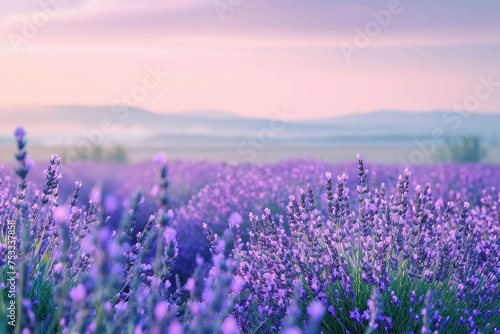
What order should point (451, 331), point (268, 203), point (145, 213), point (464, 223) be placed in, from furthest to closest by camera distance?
point (145, 213) → point (268, 203) → point (464, 223) → point (451, 331)

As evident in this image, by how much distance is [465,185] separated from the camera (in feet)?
26.5

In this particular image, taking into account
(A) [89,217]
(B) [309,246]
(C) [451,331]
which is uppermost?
(A) [89,217]

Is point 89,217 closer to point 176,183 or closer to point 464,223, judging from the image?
point 464,223

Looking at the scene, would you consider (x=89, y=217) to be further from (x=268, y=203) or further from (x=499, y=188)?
(x=499, y=188)

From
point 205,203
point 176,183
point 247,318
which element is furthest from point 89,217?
point 176,183

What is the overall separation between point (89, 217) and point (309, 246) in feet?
4.13

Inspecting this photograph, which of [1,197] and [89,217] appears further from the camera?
[1,197]

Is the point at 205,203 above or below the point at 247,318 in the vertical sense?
above

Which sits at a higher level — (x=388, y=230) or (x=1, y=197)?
(x=1, y=197)

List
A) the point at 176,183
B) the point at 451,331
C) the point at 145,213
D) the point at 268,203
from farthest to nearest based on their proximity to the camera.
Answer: the point at 176,183 < the point at 145,213 < the point at 268,203 < the point at 451,331

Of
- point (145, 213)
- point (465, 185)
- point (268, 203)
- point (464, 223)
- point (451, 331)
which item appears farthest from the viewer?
point (465, 185)

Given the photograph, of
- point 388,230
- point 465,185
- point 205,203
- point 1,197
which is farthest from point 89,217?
point 465,185

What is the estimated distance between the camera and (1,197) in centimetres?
337

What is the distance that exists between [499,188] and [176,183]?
482cm
